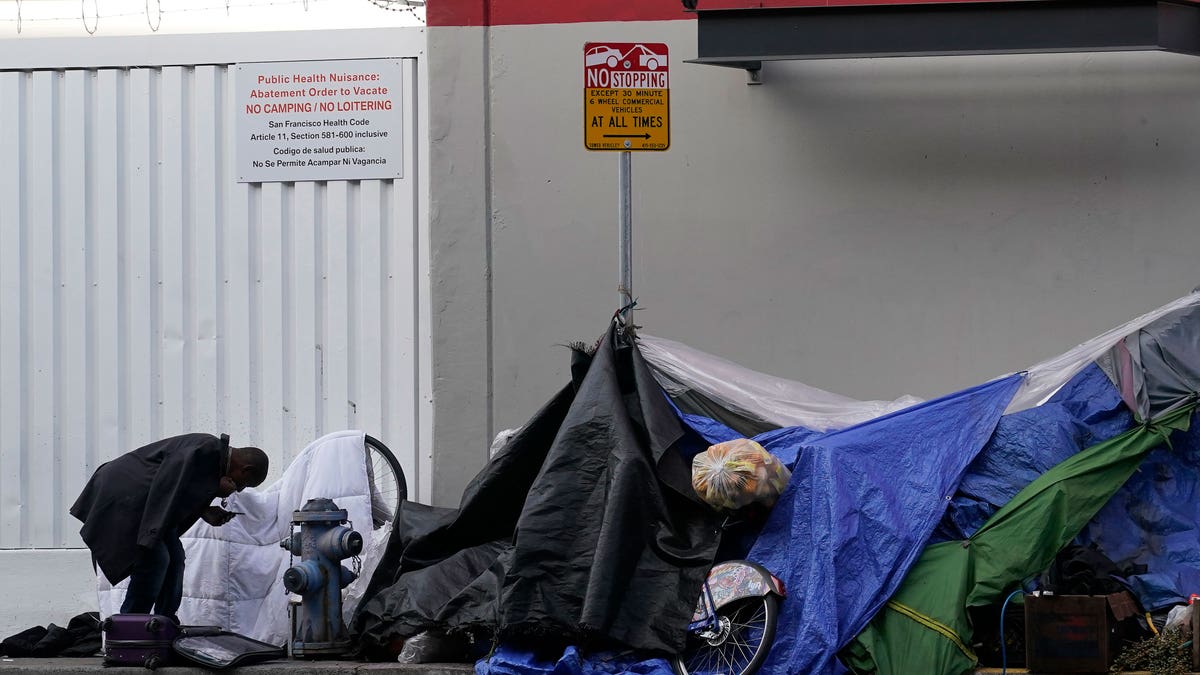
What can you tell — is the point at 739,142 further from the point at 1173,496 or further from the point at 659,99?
the point at 1173,496

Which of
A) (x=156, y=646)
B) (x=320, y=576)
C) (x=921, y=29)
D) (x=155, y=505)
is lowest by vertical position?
(x=156, y=646)

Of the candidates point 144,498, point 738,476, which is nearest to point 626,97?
point 738,476

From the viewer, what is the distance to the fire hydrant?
289 inches

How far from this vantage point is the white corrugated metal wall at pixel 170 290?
358 inches

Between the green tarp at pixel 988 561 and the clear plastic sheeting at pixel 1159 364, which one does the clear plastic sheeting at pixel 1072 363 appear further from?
the green tarp at pixel 988 561

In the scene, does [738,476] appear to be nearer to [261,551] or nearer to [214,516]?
[214,516]

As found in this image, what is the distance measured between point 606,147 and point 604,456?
162 centimetres

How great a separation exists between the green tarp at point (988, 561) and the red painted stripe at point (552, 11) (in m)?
3.49

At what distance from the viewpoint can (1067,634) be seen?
6238 mm

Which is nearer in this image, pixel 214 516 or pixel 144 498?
pixel 144 498

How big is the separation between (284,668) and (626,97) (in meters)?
3.33

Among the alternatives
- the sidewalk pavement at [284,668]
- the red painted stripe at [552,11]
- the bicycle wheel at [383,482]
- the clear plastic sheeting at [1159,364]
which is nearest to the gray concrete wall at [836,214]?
the red painted stripe at [552,11]

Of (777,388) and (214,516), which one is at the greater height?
(777,388)

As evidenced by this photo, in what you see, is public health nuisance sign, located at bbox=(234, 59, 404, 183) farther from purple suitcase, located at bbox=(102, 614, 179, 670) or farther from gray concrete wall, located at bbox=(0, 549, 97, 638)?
purple suitcase, located at bbox=(102, 614, 179, 670)
